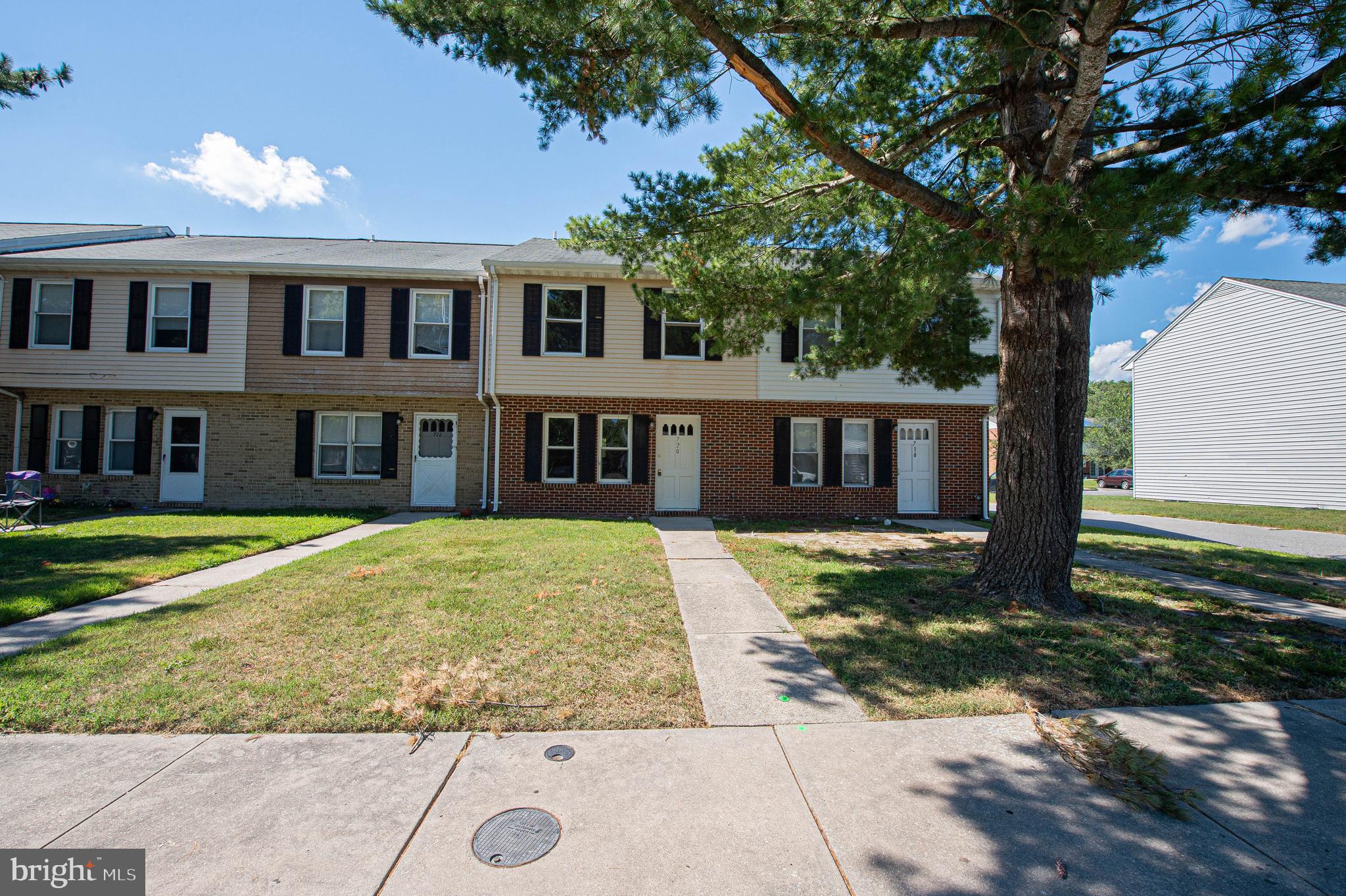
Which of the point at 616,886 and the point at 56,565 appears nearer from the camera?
the point at 616,886

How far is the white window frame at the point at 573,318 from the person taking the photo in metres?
12.7

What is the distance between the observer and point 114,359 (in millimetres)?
12734

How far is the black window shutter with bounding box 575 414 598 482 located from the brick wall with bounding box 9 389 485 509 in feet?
7.45

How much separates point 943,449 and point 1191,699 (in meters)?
10.9

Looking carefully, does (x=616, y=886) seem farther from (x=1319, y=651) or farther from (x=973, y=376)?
(x=973, y=376)

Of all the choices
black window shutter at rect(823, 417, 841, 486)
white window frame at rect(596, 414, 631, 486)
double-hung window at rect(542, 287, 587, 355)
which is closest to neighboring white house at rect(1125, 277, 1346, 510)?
black window shutter at rect(823, 417, 841, 486)

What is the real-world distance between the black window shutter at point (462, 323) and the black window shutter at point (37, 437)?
911 centimetres

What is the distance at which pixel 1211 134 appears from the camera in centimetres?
471

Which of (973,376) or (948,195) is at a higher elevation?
(948,195)

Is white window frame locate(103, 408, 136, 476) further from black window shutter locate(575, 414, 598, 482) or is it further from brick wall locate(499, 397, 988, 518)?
black window shutter locate(575, 414, 598, 482)

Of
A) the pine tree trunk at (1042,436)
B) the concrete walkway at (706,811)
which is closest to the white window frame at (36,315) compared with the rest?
the concrete walkway at (706,811)

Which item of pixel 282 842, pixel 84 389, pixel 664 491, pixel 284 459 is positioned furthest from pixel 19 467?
pixel 282 842

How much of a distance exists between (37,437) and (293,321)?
20.5 ft

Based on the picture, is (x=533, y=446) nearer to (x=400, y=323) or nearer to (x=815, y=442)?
(x=400, y=323)
